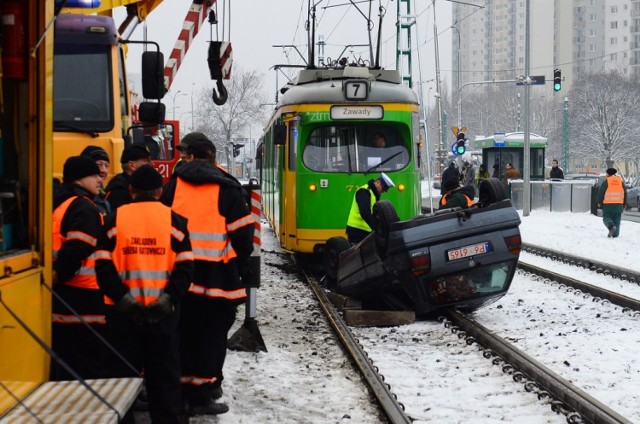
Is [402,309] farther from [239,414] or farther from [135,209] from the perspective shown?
[135,209]

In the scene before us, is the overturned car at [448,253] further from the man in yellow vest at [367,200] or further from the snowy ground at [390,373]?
the man in yellow vest at [367,200]

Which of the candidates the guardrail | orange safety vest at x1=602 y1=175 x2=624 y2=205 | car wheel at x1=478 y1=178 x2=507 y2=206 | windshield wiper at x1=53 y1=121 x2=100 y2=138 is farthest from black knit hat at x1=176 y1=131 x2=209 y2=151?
the guardrail

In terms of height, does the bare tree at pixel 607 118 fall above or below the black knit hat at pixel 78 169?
above

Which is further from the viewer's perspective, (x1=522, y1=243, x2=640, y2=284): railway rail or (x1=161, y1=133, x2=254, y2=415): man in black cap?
(x1=522, y1=243, x2=640, y2=284): railway rail

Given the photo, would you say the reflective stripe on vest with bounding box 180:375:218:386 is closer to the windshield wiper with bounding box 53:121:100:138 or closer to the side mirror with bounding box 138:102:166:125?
the windshield wiper with bounding box 53:121:100:138

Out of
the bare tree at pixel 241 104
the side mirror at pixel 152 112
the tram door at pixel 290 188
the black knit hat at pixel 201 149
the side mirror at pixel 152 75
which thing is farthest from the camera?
the bare tree at pixel 241 104

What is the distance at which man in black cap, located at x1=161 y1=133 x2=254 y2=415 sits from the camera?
6.50 m

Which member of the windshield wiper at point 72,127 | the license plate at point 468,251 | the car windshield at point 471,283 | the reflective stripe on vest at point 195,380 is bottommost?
the reflective stripe on vest at point 195,380

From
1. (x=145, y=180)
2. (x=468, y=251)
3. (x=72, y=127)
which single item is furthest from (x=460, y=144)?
(x=145, y=180)

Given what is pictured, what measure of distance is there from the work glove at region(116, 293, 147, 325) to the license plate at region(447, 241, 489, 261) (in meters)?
5.16

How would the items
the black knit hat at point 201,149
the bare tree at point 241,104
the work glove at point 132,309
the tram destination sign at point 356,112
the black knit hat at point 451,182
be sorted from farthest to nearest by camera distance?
1. the bare tree at point 241,104
2. the tram destination sign at point 356,112
3. the black knit hat at point 451,182
4. the black knit hat at point 201,149
5. the work glove at point 132,309

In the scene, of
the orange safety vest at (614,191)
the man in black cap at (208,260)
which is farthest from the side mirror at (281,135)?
the man in black cap at (208,260)

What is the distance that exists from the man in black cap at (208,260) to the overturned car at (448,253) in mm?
3655

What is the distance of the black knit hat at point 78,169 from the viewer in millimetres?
6051
